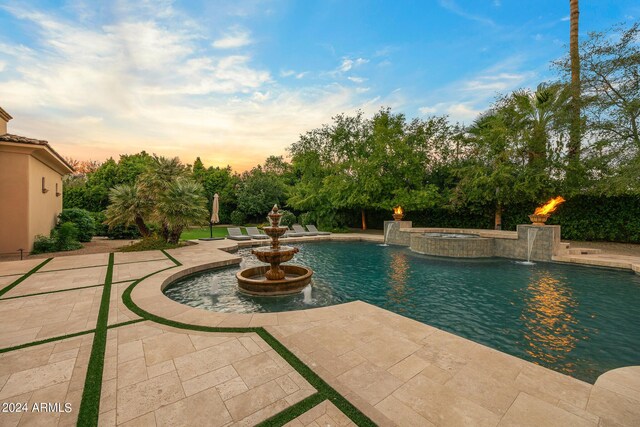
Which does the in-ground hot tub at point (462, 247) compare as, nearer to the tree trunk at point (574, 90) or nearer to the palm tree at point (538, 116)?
the palm tree at point (538, 116)

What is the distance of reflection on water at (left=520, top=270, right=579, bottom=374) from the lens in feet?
12.7

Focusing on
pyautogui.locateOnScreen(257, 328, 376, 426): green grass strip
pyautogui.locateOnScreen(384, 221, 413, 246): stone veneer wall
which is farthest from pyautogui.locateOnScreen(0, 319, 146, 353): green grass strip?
pyautogui.locateOnScreen(384, 221, 413, 246): stone veneer wall

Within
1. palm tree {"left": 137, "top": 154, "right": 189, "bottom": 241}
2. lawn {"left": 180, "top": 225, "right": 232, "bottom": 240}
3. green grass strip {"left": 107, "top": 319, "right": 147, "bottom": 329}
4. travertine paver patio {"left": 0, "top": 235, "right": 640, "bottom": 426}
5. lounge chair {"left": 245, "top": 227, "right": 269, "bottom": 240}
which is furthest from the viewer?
lawn {"left": 180, "top": 225, "right": 232, "bottom": 240}

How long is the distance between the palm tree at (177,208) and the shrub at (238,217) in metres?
15.8

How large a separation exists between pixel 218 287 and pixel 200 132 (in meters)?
13.9

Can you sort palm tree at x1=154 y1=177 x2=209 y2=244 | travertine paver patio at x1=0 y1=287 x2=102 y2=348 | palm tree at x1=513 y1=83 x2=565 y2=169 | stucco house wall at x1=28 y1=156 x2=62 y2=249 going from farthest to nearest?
palm tree at x1=513 y1=83 x2=565 y2=169
palm tree at x1=154 y1=177 x2=209 y2=244
stucco house wall at x1=28 y1=156 x2=62 y2=249
travertine paver patio at x1=0 y1=287 x2=102 y2=348

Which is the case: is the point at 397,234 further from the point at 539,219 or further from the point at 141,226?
the point at 141,226

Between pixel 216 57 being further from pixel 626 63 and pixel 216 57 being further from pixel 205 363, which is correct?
pixel 626 63

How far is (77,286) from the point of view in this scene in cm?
651

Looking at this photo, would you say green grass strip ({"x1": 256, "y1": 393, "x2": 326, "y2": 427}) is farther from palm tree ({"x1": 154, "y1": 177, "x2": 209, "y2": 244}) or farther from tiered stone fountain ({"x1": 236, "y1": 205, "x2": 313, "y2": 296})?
Answer: palm tree ({"x1": 154, "y1": 177, "x2": 209, "y2": 244})

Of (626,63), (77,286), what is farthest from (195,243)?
(626,63)

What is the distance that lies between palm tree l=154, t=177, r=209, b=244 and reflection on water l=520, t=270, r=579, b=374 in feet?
42.9

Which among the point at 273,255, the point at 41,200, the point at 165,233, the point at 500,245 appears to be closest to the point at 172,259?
the point at 165,233

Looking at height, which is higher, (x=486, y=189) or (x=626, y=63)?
(x=626, y=63)
